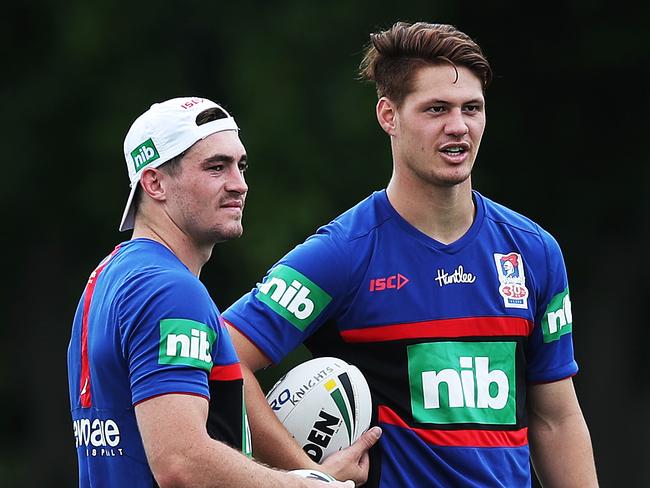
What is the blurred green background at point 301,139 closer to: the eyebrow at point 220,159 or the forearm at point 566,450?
the forearm at point 566,450

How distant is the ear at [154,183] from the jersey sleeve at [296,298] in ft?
2.95

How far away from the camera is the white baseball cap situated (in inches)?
181

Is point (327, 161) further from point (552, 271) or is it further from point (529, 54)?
point (552, 271)

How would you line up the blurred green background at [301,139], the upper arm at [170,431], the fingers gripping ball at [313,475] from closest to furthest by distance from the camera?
1. the upper arm at [170,431]
2. the fingers gripping ball at [313,475]
3. the blurred green background at [301,139]

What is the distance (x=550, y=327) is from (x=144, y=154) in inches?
69.7

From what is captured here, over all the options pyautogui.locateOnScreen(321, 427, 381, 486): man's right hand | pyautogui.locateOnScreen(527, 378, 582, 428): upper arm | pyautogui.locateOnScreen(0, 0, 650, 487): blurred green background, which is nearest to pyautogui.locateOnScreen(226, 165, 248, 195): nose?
pyautogui.locateOnScreen(321, 427, 381, 486): man's right hand

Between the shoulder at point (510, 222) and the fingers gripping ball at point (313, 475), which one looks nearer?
the fingers gripping ball at point (313, 475)

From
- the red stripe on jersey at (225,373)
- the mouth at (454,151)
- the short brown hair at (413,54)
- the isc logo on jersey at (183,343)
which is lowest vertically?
the red stripe on jersey at (225,373)

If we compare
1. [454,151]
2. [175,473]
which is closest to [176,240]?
[175,473]

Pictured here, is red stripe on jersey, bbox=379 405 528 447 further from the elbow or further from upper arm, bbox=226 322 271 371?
the elbow

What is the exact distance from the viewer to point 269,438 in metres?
5.18

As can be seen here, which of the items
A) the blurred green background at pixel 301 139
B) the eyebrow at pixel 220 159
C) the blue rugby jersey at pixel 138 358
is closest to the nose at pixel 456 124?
the eyebrow at pixel 220 159

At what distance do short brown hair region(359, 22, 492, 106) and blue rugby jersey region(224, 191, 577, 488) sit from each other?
1.47 ft

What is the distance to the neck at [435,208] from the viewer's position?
217 inches
